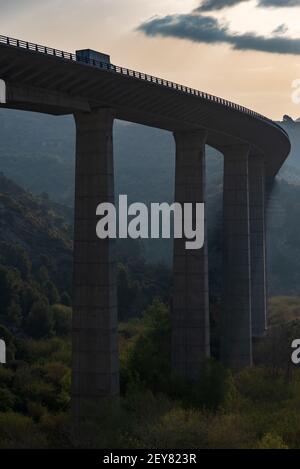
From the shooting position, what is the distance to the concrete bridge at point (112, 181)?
152 ft

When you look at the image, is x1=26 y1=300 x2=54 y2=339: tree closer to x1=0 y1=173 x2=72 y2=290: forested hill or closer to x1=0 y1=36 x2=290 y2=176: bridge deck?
x1=0 y1=173 x2=72 y2=290: forested hill

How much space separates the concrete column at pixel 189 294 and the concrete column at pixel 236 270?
13.0 metres

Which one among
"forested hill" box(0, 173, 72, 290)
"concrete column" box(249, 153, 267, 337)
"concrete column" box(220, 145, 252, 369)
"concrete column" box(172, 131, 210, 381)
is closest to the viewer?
"concrete column" box(172, 131, 210, 381)

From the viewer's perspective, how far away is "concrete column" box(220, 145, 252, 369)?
7738 cm

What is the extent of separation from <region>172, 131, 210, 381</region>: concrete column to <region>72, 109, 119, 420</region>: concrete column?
15591 mm

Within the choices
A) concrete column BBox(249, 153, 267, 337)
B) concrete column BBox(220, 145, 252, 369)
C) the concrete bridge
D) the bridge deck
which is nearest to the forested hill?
concrete column BBox(249, 153, 267, 337)

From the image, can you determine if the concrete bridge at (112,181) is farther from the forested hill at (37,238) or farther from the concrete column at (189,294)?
the forested hill at (37,238)

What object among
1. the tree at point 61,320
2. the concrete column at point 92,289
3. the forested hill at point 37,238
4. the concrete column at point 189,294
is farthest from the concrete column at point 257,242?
the concrete column at point 92,289

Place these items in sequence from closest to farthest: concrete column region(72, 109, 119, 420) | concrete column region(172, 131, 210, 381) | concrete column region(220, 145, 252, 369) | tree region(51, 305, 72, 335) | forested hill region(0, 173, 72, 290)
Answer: concrete column region(72, 109, 119, 420)
concrete column region(172, 131, 210, 381)
concrete column region(220, 145, 252, 369)
tree region(51, 305, 72, 335)
forested hill region(0, 173, 72, 290)

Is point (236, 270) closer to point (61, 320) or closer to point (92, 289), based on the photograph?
point (61, 320)

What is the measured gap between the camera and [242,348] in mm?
77250

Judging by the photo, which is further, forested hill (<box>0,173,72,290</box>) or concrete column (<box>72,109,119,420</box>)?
forested hill (<box>0,173,72,290</box>)

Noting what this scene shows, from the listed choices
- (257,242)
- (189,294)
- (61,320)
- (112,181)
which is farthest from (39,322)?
(112,181)
